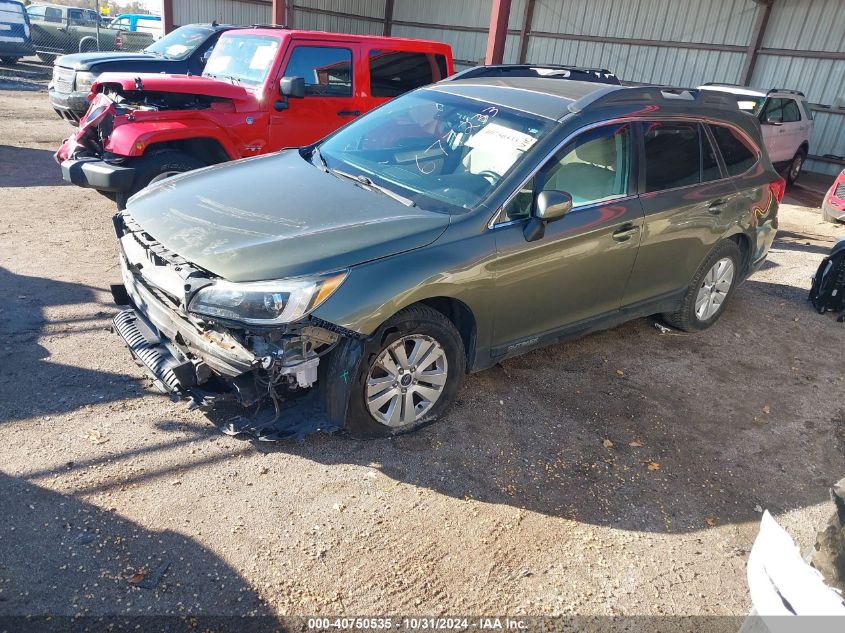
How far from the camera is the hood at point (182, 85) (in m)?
6.41

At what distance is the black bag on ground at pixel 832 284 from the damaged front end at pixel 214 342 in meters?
5.20

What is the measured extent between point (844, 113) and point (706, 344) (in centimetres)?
1190

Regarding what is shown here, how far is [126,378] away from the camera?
3.95 meters

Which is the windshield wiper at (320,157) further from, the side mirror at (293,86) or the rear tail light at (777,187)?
the rear tail light at (777,187)

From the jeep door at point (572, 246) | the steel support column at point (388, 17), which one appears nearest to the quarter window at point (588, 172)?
the jeep door at point (572, 246)

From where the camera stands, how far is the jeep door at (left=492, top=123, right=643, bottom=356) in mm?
3740

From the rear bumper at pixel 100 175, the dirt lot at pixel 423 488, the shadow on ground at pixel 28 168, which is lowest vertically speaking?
the shadow on ground at pixel 28 168

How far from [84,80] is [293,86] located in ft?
17.1

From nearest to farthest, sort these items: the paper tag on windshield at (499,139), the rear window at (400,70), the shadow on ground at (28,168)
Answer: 1. the paper tag on windshield at (499,139)
2. the rear window at (400,70)
3. the shadow on ground at (28,168)

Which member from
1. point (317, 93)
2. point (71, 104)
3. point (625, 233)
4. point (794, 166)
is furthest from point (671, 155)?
point (794, 166)

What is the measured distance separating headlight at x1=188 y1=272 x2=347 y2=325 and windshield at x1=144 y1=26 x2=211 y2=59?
863 cm

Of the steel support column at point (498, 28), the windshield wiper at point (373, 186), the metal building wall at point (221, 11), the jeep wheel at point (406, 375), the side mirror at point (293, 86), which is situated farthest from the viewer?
the metal building wall at point (221, 11)

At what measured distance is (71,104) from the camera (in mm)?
9414

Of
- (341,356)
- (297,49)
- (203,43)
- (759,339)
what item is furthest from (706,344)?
(203,43)
